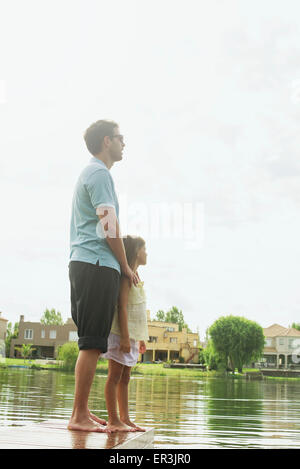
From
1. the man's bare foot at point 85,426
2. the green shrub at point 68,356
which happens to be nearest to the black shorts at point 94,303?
the man's bare foot at point 85,426

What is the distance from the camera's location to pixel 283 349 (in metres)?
71.5

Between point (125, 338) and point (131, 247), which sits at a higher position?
point (131, 247)

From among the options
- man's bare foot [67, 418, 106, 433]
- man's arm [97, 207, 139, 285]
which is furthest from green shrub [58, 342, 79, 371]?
man's arm [97, 207, 139, 285]

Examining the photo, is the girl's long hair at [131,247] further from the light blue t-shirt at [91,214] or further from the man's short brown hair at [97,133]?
the man's short brown hair at [97,133]

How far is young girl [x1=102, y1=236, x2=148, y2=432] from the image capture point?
3100 millimetres

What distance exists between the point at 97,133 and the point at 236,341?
45.3 m

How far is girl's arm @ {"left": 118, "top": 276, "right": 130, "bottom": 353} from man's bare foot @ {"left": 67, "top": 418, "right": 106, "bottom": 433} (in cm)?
45

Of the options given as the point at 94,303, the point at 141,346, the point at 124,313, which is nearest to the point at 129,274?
the point at 124,313

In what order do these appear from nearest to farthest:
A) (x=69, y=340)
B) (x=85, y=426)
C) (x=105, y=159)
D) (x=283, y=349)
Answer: (x=85, y=426), (x=105, y=159), (x=69, y=340), (x=283, y=349)

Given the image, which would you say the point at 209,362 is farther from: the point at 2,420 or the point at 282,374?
the point at 2,420

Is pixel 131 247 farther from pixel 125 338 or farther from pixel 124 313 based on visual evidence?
pixel 125 338

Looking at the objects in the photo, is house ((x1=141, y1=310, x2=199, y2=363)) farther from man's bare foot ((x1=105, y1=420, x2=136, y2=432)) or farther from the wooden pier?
the wooden pier

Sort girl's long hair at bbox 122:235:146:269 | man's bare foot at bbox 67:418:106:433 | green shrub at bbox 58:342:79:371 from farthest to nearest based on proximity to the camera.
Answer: green shrub at bbox 58:342:79:371 < girl's long hair at bbox 122:235:146:269 < man's bare foot at bbox 67:418:106:433
